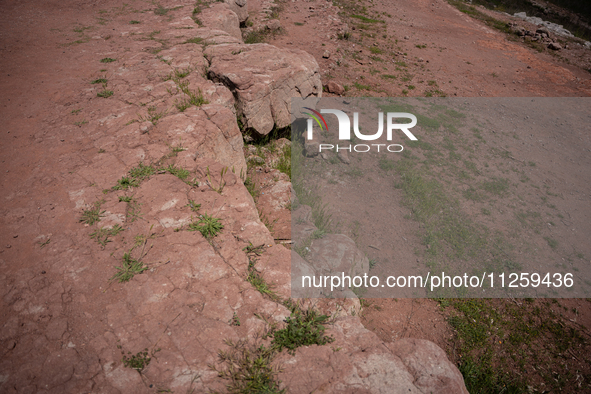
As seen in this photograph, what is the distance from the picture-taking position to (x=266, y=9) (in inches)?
470

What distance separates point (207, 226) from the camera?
9.95ft

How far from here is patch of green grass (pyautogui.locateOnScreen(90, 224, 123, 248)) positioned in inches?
111

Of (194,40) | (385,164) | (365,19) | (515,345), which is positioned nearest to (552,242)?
(515,345)

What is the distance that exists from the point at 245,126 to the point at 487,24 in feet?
47.7

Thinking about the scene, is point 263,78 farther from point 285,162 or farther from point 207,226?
point 207,226

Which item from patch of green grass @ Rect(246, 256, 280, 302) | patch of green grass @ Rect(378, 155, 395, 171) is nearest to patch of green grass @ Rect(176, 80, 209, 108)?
patch of green grass @ Rect(246, 256, 280, 302)

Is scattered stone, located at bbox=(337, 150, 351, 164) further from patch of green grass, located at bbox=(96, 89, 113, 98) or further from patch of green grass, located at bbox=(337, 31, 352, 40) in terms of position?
patch of green grass, located at bbox=(337, 31, 352, 40)

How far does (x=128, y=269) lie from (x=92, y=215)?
0.82 m

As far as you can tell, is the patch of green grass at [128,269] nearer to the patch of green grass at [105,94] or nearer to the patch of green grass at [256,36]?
the patch of green grass at [105,94]

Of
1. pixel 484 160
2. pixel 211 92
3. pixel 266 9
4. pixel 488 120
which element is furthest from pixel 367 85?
pixel 266 9

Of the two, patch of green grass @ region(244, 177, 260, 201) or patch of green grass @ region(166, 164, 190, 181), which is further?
patch of green grass @ region(244, 177, 260, 201)

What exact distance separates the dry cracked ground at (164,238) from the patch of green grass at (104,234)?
0.02 meters

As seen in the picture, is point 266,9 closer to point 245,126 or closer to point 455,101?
point 455,101

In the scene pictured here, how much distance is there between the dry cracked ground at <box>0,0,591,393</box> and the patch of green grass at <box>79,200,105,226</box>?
0.02 metres
